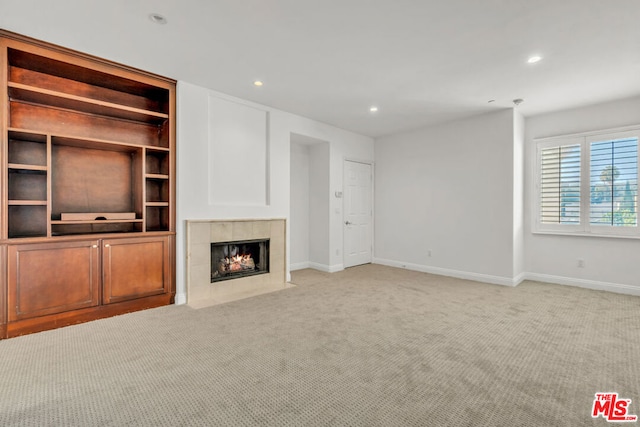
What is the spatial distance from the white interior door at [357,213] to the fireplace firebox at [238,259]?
1968 mm

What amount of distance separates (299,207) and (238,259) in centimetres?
189

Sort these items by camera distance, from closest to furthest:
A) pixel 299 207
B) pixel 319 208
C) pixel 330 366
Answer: pixel 330 366 < pixel 319 208 < pixel 299 207

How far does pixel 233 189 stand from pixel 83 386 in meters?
2.74

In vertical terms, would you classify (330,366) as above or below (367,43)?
below

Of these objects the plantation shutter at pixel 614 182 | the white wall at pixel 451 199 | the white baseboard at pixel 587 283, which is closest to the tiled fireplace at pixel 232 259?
the white wall at pixel 451 199

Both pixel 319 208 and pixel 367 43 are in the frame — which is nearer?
pixel 367 43

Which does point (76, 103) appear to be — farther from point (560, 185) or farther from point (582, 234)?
point (582, 234)

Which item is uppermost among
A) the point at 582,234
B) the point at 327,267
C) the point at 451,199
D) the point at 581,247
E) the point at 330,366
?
the point at 451,199

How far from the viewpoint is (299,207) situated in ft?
19.5

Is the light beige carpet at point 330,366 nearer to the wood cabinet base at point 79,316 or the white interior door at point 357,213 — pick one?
the wood cabinet base at point 79,316

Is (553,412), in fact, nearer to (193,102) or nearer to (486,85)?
(486,85)

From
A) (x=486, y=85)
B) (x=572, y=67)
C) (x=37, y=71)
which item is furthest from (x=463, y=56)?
(x=37, y=71)

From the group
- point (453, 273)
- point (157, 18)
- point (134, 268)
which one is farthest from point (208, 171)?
point (453, 273)

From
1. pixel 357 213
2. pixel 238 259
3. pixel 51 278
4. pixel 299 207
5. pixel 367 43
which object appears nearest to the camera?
pixel 367 43
